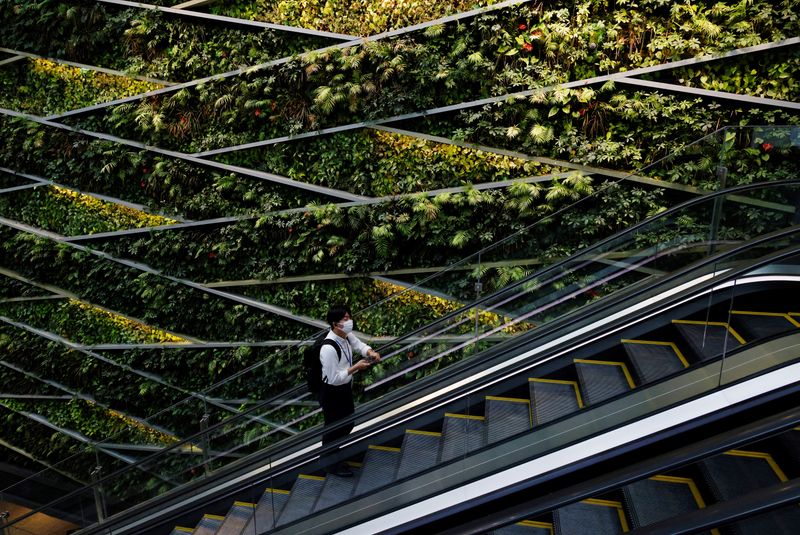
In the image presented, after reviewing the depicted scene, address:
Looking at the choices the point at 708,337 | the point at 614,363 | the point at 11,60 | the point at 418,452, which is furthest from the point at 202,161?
the point at 708,337

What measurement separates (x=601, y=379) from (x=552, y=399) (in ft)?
1.17

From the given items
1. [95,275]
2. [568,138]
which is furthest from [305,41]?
[95,275]

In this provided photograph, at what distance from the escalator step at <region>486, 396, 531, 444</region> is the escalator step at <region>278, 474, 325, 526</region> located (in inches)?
50.3

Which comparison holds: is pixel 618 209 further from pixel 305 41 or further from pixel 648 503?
pixel 305 41

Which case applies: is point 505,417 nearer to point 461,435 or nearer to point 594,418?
point 461,435

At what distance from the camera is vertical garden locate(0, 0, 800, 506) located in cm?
602

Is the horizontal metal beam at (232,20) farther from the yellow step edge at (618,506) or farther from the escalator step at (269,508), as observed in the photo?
the yellow step edge at (618,506)

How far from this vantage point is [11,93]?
10.1 metres

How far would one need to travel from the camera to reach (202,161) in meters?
8.73

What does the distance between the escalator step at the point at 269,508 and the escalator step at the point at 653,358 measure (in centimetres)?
255

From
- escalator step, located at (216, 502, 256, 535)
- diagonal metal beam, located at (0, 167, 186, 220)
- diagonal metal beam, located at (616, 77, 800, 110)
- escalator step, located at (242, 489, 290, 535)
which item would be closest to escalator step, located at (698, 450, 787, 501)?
escalator step, located at (242, 489, 290, 535)

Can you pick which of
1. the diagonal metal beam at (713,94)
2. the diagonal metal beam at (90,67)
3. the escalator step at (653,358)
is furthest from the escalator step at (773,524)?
the diagonal metal beam at (90,67)

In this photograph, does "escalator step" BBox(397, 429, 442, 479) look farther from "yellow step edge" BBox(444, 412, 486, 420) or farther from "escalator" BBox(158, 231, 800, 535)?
"yellow step edge" BBox(444, 412, 486, 420)

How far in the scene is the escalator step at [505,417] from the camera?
3.76 m
